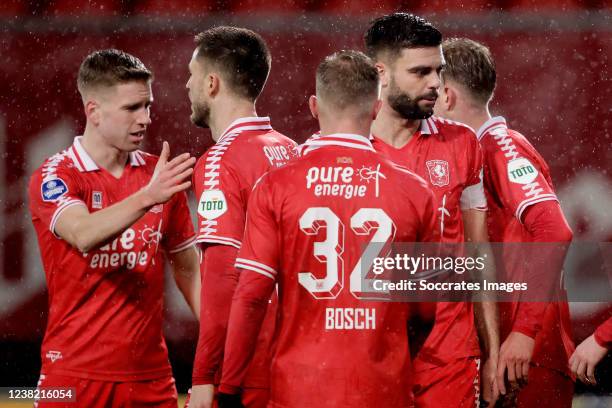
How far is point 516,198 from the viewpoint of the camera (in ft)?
13.3

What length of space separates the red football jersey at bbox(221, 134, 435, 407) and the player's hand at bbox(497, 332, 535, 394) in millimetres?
858

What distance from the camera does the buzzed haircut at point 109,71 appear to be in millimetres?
4250

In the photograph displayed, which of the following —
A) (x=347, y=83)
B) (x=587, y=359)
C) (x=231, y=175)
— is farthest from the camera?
(x=587, y=359)

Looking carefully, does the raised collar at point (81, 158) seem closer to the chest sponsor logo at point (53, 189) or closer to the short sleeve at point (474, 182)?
the chest sponsor logo at point (53, 189)

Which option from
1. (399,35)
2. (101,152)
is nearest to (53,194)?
(101,152)

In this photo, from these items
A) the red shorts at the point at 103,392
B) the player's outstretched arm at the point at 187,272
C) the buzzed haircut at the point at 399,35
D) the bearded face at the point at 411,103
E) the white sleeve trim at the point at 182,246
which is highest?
the buzzed haircut at the point at 399,35

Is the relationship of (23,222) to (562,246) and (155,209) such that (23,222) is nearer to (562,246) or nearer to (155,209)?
(155,209)

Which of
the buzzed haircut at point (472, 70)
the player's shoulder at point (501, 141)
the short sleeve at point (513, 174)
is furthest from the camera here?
the buzzed haircut at point (472, 70)

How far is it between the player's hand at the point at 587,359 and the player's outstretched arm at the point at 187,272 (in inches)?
64.9

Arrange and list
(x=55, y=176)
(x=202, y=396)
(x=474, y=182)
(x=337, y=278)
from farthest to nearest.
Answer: (x=55, y=176) < (x=474, y=182) < (x=202, y=396) < (x=337, y=278)

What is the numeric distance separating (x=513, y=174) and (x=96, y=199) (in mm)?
1794

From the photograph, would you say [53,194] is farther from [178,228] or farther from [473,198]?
[473,198]

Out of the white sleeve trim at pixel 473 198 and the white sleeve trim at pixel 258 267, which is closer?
the white sleeve trim at pixel 258 267

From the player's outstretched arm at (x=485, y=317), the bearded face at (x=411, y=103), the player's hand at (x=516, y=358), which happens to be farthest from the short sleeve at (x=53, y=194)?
the player's hand at (x=516, y=358)
